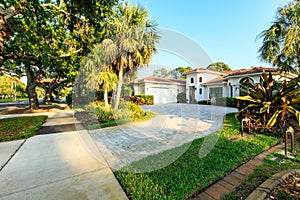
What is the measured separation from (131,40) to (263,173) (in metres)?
8.19

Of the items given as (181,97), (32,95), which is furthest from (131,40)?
(181,97)

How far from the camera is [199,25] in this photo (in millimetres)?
8625

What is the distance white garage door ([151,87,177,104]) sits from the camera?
19047 millimetres

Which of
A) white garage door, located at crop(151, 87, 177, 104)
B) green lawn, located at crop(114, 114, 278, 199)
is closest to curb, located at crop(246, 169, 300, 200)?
green lawn, located at crop(114, 114, 278, 199)

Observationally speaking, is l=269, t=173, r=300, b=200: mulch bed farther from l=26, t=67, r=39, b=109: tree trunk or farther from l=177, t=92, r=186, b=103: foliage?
l=177, t=92, r=186, b=103: foliage

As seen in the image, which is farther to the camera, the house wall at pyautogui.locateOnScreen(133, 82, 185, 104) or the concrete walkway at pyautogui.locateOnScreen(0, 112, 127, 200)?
the house wall at pyautogui.locateOnScreen(133, 82, 185, 104)

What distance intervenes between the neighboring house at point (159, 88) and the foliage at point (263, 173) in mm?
15982

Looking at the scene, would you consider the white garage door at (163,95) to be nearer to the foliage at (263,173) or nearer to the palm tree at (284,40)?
the palm tree at (284,40)

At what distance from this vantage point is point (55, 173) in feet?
8.39

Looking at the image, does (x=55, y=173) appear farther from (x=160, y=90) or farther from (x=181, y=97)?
(x=181, y=97)

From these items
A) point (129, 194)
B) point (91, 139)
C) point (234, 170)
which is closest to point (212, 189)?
point (234, 170)

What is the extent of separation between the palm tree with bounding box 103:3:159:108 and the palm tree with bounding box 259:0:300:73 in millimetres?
6017

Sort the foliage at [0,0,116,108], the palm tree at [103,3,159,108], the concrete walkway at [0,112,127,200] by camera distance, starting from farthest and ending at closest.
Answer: the palm tree at [103,3,159,108], the foliage at [0,0,116,108], the concrete walkway at [0,112,127,200]

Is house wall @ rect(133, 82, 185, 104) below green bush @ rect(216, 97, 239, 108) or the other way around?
the other way around
